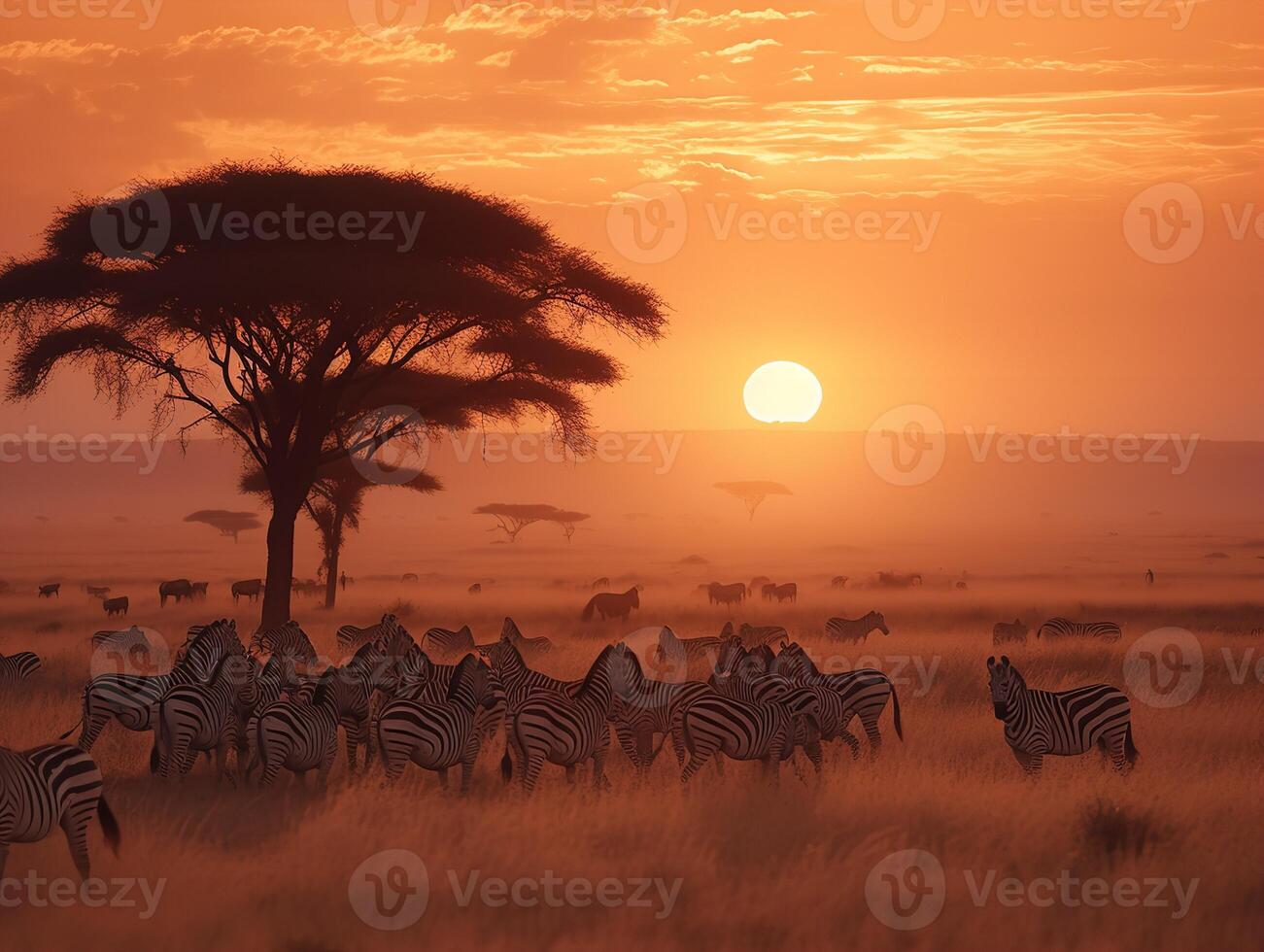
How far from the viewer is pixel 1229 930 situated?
10086mm

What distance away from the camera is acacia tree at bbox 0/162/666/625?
24.9 metres

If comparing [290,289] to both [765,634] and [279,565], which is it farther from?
[765,634]

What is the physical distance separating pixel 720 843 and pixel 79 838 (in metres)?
4.95

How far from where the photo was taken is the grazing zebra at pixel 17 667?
65.3 ft

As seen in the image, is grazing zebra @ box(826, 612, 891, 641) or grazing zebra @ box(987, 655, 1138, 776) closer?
grazing zebra @ box(987, 655, 1138, 776)

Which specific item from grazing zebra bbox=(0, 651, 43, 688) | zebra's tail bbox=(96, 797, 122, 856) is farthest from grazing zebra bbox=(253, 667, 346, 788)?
grazing zebra bbox=(0, 651, 43, 688)

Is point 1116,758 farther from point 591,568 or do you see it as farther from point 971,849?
point 591,568

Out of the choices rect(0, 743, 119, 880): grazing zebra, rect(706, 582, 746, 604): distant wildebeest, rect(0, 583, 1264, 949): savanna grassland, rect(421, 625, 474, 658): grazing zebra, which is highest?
rect(706, 582, 746, 604): distant wildebeest

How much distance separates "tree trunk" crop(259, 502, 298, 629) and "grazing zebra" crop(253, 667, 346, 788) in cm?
1232

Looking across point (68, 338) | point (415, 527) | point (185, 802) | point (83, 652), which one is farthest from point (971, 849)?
point (415, 527)

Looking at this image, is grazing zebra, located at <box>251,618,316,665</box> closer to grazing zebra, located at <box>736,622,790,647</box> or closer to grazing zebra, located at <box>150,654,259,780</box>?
grazing zebra, located at <box>150,654,259,780</box>

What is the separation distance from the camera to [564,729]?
13344 mm

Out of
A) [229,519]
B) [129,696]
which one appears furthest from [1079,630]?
[229,519]

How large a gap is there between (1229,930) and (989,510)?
178 metres
